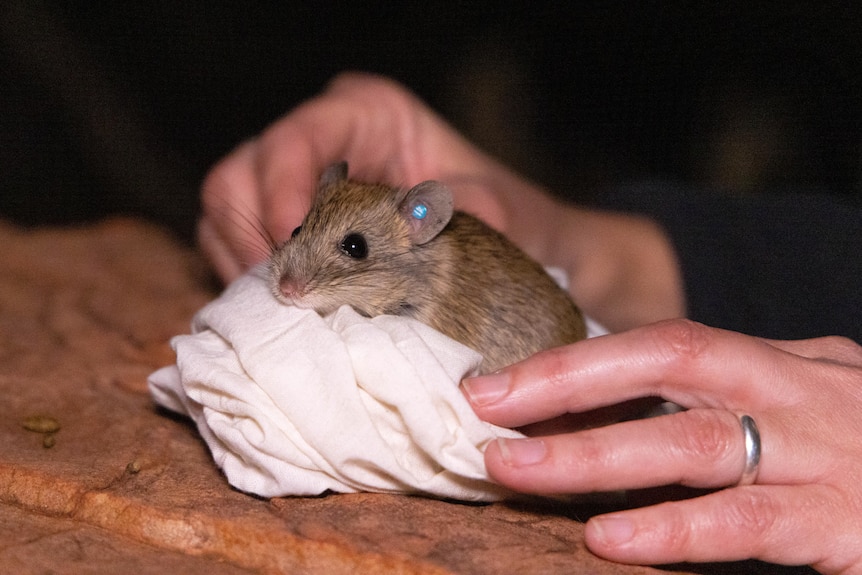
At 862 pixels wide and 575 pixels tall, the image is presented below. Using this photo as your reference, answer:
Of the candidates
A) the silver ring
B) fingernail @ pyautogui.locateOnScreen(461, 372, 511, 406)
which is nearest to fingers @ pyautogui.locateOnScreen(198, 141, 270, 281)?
fingernail @ pyautogui.locateOnScreen(461, 372, 511, 406)

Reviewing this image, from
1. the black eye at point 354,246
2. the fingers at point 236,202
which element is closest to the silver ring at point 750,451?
the black eye at point 354,246

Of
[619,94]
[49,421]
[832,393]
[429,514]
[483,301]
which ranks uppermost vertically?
[619,94]

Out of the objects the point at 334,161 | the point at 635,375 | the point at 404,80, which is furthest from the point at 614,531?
the point at 404,80

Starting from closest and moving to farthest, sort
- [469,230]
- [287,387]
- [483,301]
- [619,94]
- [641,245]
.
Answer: [287,387] < [483,301] < [469,230] < [641,245] < [619,94]

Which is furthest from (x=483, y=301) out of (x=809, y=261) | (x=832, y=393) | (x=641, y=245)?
(x=641, y=245)

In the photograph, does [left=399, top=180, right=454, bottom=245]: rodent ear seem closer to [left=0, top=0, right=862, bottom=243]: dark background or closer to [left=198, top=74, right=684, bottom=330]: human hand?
[left=198, top=74, right=684, bottom=330]: human hand

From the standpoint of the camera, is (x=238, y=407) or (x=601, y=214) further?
(x=601, y=214)

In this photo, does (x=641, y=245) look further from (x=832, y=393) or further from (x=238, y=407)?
(x=238, y=407)
